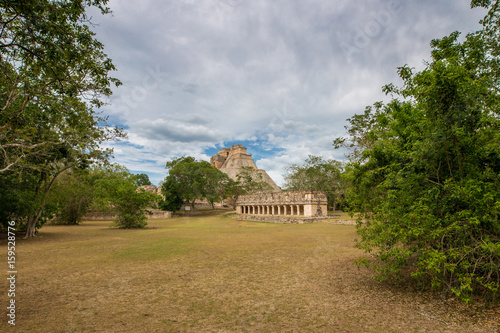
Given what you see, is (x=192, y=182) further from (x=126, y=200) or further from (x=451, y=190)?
(x=451, y=190)

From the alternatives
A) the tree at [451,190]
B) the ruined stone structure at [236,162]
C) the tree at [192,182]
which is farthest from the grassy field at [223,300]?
the ruined stone structure at [236,162]

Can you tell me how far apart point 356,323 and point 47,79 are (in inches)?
375

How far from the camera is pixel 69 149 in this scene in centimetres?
1173

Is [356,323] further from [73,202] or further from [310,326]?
[73,202]

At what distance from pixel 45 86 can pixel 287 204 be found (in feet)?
82.8

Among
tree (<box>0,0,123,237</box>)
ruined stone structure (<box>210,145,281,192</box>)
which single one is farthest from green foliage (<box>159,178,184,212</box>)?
ruined stone structure (<box>210,145,281,192</box>)

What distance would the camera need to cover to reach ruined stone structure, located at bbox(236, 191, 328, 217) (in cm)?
2616

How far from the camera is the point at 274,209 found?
3303 centimetres

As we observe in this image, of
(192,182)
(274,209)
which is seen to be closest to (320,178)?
(274,209)

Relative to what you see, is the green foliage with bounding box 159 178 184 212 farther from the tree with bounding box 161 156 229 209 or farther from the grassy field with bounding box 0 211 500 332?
the grassy field with bounding box 0 211 500 332

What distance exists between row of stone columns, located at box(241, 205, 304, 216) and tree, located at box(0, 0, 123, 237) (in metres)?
21.9

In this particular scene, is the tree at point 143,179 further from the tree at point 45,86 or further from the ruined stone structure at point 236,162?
the tree at point 45,86

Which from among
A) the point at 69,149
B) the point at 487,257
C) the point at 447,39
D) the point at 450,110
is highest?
the point at 447,39

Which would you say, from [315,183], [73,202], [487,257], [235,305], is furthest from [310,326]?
[315,183]
